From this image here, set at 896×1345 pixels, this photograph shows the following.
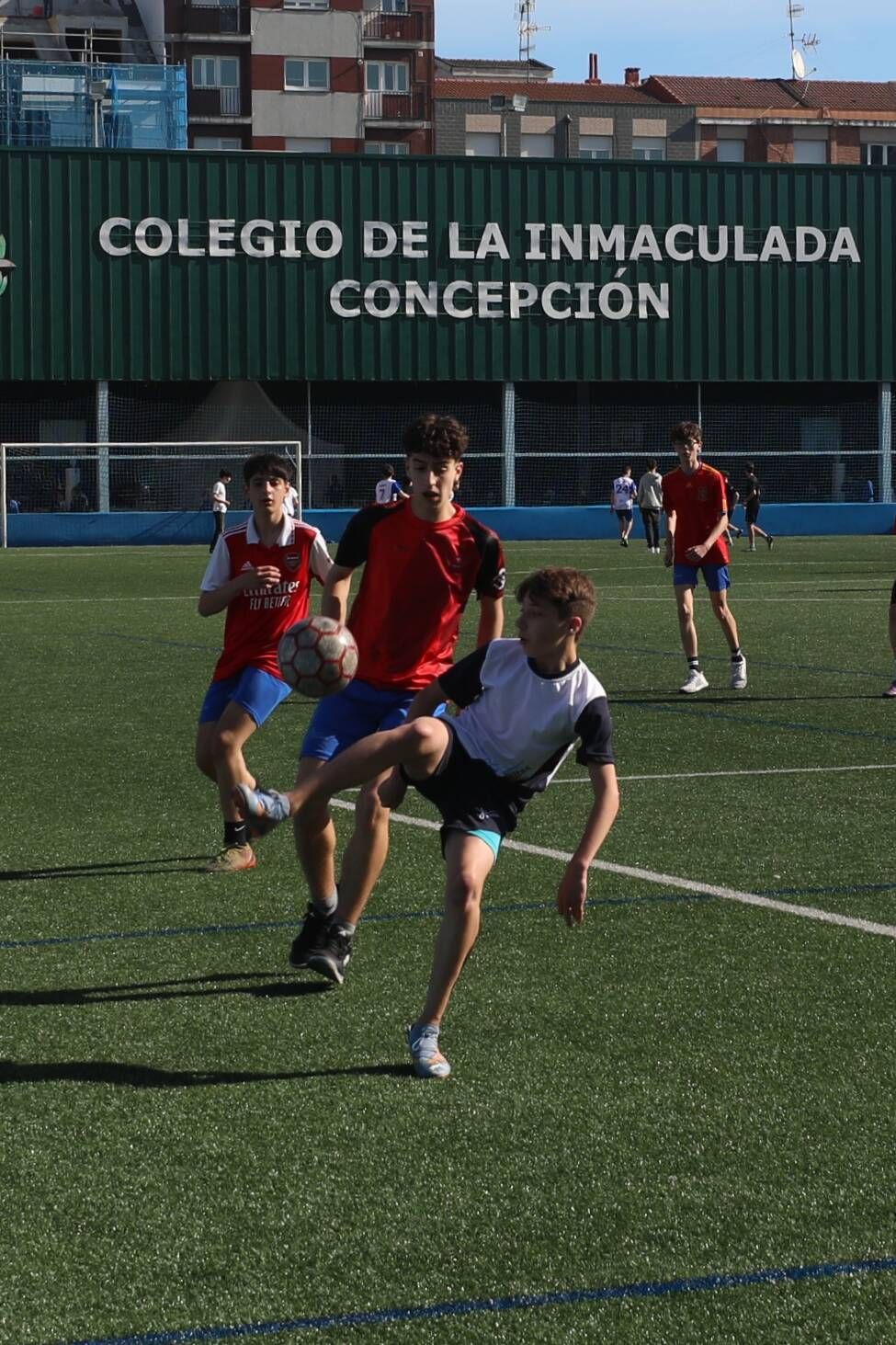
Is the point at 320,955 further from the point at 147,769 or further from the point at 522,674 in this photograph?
the point at 147,769

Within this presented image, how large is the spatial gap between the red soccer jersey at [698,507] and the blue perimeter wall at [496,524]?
29519 mm

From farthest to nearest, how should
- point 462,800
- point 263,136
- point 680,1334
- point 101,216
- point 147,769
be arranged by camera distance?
point 263,136 < point 101,216 < point 147,769 < point 462,800 < point 680,1334

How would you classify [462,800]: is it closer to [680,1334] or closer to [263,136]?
[680,1334]

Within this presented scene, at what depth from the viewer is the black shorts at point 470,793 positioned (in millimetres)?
5586

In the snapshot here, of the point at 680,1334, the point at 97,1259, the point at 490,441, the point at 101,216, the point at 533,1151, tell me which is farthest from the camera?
the point at 490,441

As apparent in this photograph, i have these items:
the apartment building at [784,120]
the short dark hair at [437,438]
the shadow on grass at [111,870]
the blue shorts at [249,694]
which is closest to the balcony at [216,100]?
the apartment building at [784,120]

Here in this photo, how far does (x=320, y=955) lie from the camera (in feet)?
21.1

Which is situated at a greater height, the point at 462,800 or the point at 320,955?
the point at 462,800

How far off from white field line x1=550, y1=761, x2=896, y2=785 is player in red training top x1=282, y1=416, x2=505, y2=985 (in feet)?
14.0

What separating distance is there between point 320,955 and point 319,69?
275 feet

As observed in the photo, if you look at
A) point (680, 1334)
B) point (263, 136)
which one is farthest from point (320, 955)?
point (263, 136)

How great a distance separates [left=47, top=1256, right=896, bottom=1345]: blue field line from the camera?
147 inches

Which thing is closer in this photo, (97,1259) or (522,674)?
(97,1259)

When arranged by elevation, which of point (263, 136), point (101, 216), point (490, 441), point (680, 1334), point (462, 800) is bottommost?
point (680, 1334)
